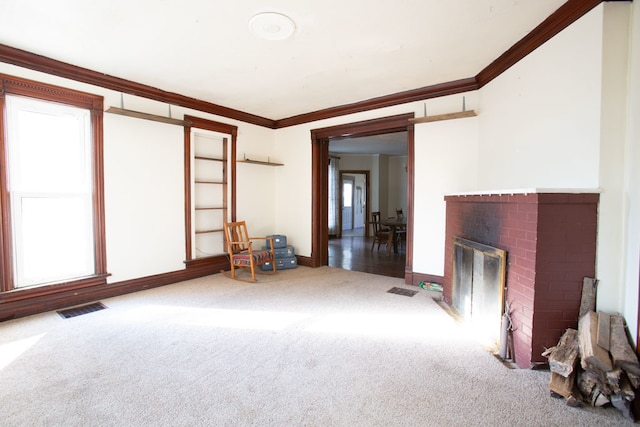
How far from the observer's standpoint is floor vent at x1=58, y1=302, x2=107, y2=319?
126 inches

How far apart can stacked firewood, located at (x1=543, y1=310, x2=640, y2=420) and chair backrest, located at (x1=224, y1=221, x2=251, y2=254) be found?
3790mm

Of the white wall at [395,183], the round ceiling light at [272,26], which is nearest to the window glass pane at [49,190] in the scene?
the round ceiling light at [272,26]

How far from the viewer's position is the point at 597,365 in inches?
68.1

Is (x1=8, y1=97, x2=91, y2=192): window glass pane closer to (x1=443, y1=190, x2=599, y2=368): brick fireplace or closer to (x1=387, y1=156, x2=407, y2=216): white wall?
(x1=443, y1=190, x2=599, y2=368): brick fireplace

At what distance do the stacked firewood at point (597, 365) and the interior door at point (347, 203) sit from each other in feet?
29.6

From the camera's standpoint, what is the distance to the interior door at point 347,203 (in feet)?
35.8

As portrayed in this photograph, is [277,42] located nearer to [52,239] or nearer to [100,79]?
[100,79]

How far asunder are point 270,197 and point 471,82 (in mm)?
3712

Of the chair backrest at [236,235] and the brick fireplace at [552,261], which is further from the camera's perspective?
the chair backrest at [236,235]

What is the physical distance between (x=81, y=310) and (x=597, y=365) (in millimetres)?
4440

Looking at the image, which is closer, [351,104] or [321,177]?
[351,104]

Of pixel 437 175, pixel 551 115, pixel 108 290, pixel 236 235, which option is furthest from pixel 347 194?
pixel 551 115

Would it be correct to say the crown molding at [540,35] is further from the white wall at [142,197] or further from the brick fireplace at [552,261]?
the white wall at [142,197]

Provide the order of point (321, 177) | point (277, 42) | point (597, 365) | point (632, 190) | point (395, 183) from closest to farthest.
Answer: point (597, 365)
point (632, 190)
point (277, 42)
point (321, 177)
point (395, 183)
